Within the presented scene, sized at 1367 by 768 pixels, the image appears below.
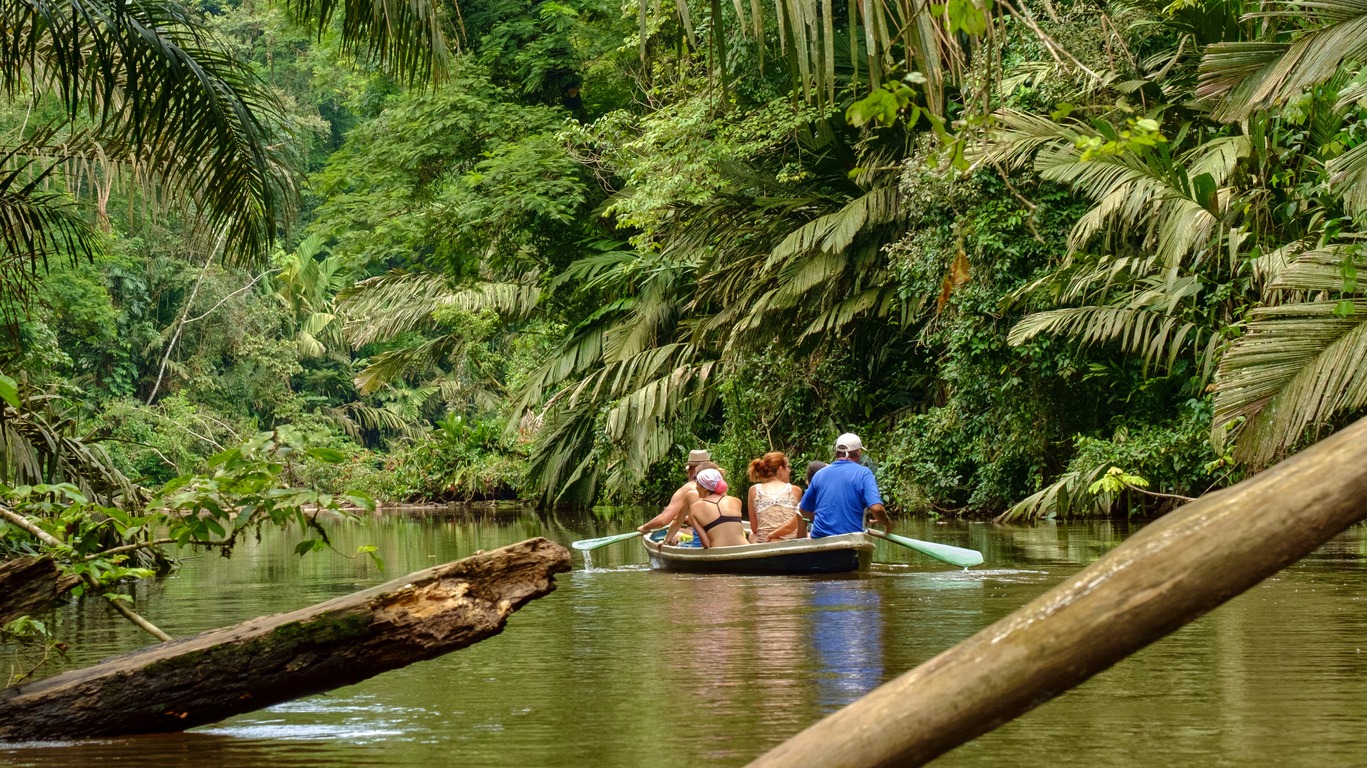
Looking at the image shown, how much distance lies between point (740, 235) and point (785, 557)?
12.2 meters

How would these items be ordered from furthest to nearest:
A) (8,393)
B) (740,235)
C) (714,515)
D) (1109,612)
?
(740,235) < (714,515) < (8,393) < (1109,612)

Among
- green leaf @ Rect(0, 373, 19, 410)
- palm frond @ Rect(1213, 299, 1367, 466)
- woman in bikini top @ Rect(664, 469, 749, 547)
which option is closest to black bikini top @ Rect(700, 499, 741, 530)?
woman in bikini top @ Rect(664, 469, 749, 547)

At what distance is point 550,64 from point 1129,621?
99.1ft

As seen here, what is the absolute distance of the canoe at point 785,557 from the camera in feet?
43.6

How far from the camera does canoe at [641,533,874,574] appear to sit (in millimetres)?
13289

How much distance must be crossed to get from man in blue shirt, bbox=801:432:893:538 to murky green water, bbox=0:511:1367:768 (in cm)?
80

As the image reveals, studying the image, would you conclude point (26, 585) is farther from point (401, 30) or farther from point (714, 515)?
point (714, 515)

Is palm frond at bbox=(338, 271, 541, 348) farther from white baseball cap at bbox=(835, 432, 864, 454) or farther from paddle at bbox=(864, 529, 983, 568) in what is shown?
paddle at bbox=(864, 529, 983, 568)

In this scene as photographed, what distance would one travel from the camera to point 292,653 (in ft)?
19.2

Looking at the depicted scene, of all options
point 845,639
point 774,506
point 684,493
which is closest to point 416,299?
point 684,493

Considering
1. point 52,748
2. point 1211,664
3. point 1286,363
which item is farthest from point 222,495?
point 1286,363

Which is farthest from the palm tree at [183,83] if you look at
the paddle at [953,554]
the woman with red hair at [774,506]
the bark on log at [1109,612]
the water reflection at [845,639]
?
the paddle at [953,554]

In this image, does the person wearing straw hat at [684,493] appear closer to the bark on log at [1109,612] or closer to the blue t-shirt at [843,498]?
the blue t-shirt at [843,498]

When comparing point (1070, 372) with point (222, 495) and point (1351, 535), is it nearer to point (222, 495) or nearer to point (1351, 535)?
point (1351, 535)
